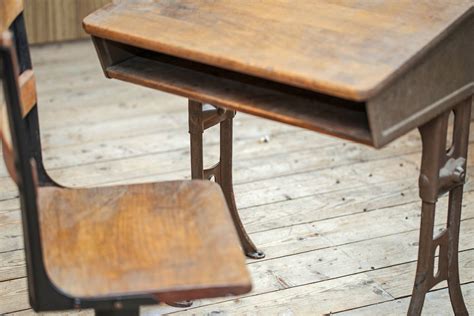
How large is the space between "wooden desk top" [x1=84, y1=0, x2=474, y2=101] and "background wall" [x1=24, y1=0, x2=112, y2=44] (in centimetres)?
201

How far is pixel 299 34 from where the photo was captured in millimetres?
1736

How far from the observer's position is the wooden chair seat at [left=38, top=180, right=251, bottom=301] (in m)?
1.39

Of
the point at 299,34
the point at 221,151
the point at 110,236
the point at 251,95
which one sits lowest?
the point at 221,151

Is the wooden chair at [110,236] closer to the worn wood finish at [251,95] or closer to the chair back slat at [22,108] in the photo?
the chair back slat at [22,108]

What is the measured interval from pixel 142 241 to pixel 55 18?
8.52 feet

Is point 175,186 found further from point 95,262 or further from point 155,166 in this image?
point 155,166

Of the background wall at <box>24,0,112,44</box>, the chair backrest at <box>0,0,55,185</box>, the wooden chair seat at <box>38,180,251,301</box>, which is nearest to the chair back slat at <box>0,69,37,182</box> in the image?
the chair backrest at <box>0,0,55,185</box>

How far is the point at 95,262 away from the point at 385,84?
58 centimetres

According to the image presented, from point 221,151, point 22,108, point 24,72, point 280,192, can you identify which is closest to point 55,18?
point 280,192

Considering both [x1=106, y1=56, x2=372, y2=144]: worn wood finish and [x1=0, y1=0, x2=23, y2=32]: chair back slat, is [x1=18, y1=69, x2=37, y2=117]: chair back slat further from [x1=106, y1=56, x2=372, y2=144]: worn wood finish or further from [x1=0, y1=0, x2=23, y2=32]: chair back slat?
[x1=106, y1=56, x2=372, y2=144]: worn wood finish

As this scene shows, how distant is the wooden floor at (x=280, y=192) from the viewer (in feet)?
7.44

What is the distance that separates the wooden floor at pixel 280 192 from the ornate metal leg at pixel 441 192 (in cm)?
25

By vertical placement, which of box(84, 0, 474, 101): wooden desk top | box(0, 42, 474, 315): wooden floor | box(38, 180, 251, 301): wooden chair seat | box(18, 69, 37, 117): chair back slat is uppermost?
box(84, 0, 474, 101): wooden desk top

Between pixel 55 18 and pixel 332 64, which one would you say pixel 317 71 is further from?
pixel 55 18
